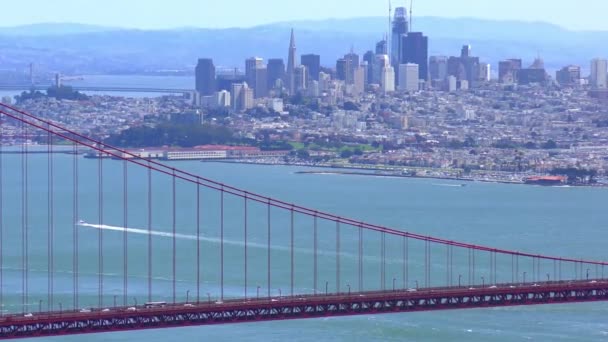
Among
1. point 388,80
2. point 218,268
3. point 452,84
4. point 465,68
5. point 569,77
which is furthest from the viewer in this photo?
point 465,68

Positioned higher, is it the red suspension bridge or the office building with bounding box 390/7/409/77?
the office building with bounding box 390/7/409/77

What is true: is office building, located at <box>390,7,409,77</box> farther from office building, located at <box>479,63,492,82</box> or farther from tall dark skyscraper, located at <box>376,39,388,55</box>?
office building, located at <box>479,63,492,82</box>

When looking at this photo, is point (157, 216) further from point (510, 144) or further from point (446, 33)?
point (446, 33)

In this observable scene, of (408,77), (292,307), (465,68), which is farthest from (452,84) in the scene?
(292,307)

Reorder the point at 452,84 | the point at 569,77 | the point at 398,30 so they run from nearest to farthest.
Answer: the point at 452,84 → the point at 569,77 → the point at 398,30

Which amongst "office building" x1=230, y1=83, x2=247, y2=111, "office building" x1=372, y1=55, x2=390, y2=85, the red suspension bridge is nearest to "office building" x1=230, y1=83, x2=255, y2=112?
"office building" x1=230, y1=83, x2=247, y2=111

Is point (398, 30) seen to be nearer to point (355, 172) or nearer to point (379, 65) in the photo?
point (379, 65)

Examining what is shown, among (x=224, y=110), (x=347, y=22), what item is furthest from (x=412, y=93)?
(x=347, y=22)
